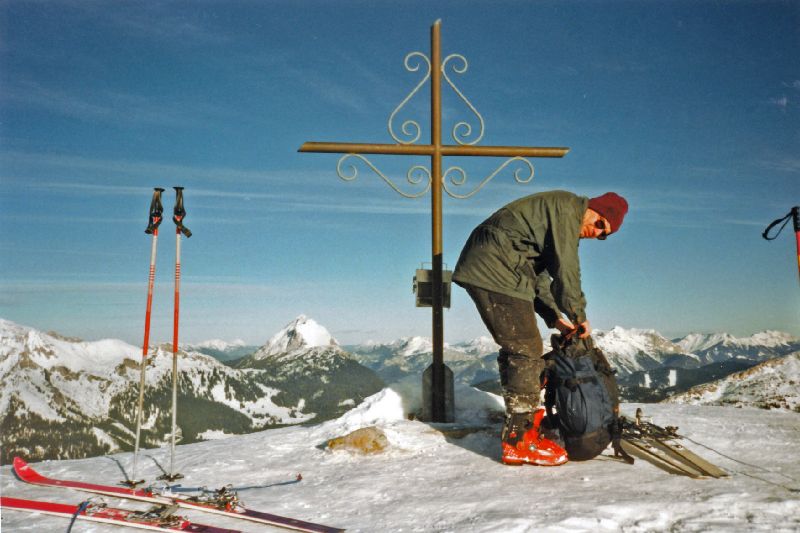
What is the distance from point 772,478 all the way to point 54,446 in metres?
180

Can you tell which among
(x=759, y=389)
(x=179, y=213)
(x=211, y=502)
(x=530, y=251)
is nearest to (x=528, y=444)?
(x=530, y=251)

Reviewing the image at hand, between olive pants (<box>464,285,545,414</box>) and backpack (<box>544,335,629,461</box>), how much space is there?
0.19 meters

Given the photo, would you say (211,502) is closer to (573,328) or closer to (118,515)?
(118,515)

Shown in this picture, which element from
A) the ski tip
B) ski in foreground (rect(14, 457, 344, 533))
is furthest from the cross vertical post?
the ski tip

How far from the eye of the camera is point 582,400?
5645 mm

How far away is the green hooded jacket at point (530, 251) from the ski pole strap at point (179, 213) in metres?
3.20

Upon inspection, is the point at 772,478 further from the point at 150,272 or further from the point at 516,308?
the point at 150,272

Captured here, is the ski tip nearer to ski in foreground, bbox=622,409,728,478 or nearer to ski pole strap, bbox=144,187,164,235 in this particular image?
ski pole strap, bbox=144,187,164,235

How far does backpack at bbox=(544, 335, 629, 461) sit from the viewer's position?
564 centimetres

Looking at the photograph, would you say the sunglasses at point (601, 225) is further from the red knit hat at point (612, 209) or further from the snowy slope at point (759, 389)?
the snowy slope at point (759, 389)

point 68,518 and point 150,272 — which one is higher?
point 150,272

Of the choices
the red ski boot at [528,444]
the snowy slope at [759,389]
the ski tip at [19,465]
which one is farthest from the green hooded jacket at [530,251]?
the snowy slope at [759,389]

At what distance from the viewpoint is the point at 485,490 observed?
16.9 feet

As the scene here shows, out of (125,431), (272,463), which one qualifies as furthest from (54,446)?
(272,463)
